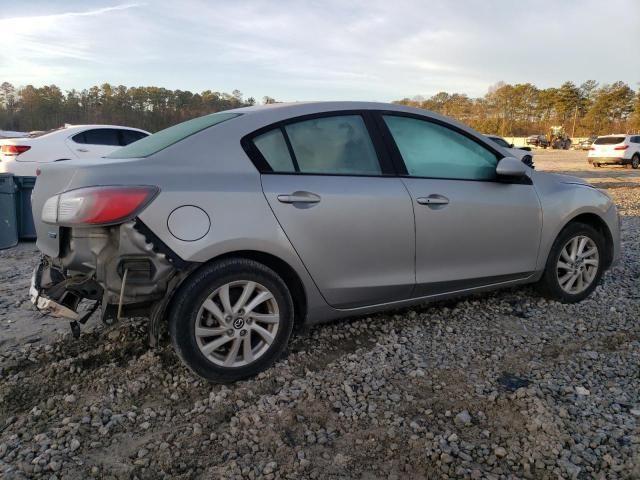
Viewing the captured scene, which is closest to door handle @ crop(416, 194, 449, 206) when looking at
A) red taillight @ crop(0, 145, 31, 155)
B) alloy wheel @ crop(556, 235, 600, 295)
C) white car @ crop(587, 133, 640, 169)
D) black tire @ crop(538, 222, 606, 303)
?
black tire @ crop(538, 222, 606, 303)

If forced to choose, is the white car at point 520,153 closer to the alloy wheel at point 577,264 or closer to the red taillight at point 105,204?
the alloy wheel at point 577,264

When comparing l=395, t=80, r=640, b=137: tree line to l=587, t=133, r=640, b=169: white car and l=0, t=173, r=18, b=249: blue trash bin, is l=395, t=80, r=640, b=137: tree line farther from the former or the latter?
l=0, t=173, r=18, b=249: blue trash bin

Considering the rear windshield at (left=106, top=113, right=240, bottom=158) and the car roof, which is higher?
the car roof

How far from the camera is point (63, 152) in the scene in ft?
28.8

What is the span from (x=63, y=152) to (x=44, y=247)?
22.4ft

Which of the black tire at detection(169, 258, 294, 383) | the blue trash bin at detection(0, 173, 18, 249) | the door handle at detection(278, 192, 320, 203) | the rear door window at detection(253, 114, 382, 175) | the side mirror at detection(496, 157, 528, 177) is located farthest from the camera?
the blue trash bin at detection(0, 173, 18, 249)

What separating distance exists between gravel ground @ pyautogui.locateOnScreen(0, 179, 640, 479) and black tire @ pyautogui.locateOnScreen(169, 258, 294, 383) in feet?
0.31

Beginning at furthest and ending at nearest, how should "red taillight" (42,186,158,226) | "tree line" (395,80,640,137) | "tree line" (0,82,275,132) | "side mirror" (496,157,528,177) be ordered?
"tree line" (395,80,640,137)
"tree line" (0,82,275,132)
"side mirror" (496,157,528,177)
"red taillight" (42,186,158,226)

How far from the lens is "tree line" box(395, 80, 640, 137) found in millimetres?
72812

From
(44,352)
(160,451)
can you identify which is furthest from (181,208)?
(44,352)

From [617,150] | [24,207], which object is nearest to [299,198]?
[24,207]

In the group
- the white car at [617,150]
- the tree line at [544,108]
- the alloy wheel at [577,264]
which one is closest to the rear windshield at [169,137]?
the alloy wheel at [577,264]

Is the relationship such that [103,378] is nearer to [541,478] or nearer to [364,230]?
[364,230]

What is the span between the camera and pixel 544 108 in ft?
279
